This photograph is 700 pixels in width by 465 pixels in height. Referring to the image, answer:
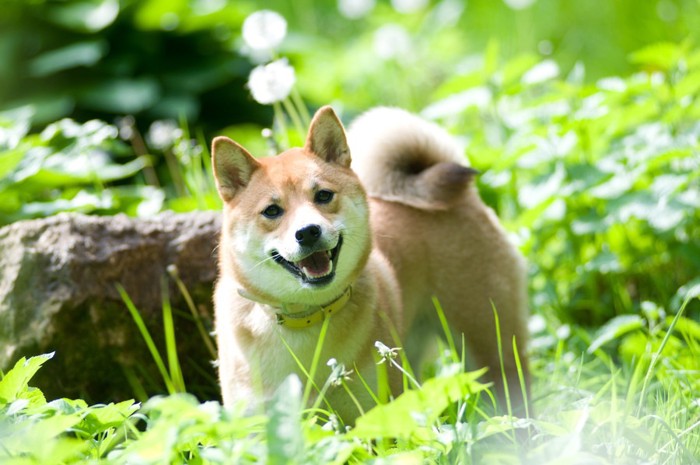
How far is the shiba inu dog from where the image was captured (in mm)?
2680

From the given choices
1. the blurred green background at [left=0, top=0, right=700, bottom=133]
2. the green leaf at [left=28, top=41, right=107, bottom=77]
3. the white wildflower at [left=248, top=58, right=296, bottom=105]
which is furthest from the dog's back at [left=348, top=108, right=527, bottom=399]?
the green leaf at [left=28, top=41, right=107, bottom=77]

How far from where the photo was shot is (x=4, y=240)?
333 centimetres

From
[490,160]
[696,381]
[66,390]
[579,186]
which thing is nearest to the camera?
[696,381]

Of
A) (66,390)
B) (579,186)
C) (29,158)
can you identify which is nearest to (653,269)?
(579,186)

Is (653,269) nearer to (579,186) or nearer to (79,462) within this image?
→ (579,186)

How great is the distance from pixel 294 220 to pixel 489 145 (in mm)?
2603

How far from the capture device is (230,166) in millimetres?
2846

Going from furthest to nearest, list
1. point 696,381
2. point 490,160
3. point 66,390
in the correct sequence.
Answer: point 490,160, point 66,390, point 696,381

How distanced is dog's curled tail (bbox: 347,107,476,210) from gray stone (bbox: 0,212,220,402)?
70cm

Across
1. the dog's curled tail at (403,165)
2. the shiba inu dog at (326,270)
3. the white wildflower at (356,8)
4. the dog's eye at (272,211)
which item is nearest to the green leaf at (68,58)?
the white wildflower at (356,8)

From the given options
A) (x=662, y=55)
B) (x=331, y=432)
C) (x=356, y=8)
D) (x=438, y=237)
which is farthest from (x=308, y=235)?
(x=356, y=8)

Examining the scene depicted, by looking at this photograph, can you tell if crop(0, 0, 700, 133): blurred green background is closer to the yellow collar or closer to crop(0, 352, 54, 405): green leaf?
the yellow collar

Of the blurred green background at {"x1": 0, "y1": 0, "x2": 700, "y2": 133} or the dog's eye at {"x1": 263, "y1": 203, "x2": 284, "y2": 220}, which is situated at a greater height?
the blurred green background at {"x1": 0, "y1": 0, "x2": 700, "y2": 133}

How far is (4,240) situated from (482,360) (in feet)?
6.64
